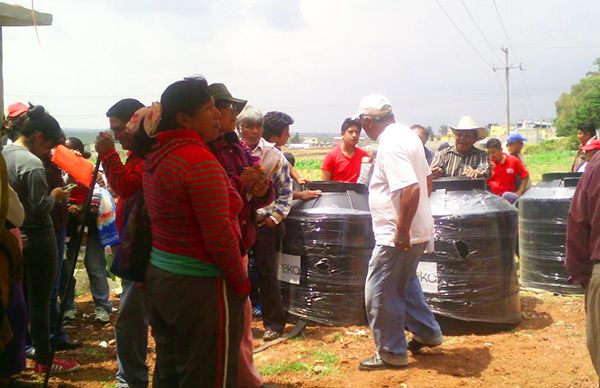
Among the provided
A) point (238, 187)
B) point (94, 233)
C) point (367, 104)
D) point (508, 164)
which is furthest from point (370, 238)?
point (508, 164)

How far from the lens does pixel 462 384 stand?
12.6 feet

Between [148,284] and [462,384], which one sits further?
[462,384]

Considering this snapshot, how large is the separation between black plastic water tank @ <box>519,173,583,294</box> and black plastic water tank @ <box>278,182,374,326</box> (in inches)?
89.5

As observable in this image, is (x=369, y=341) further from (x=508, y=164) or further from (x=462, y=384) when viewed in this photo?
(x=508, y=164)

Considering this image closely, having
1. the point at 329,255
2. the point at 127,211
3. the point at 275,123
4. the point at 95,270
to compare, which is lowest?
the point at 95,270

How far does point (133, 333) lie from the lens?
3.43 m

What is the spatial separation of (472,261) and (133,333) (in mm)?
2698

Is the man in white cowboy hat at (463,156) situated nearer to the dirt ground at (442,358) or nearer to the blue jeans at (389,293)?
the dirt ground at (442,358)

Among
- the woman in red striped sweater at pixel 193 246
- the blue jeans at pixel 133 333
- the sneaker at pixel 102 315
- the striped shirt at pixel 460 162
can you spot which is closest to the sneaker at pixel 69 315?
the sneaker at pixel 102 315

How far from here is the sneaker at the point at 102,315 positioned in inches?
222

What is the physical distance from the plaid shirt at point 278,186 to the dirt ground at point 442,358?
104cm

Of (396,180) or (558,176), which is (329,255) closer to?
(396,180)

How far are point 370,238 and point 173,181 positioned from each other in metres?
2.73

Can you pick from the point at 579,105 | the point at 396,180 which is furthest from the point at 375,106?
the point at 579,105
